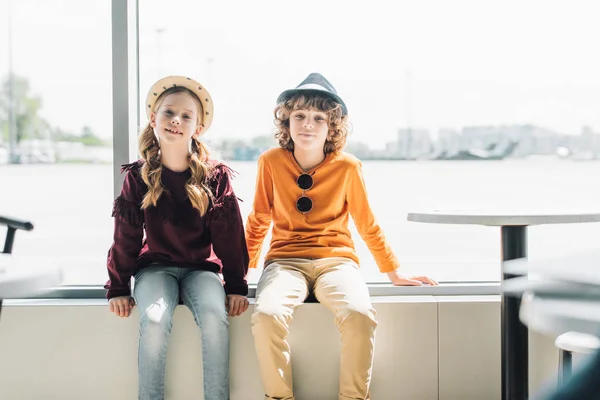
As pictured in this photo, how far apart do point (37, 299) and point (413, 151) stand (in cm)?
153

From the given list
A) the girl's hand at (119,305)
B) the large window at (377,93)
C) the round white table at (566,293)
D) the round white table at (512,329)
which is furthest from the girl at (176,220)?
the round white table at (566,293)

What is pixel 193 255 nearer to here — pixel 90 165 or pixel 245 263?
pixel 245 263

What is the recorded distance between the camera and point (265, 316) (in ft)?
6.14

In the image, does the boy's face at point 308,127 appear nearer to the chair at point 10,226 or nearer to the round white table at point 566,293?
the chair at point 10,226

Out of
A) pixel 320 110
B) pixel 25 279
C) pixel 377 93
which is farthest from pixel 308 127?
pixel 25 279

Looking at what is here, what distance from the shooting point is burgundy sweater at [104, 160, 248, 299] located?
204cm

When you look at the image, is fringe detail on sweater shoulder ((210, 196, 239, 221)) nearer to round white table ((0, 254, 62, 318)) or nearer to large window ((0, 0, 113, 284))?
large window ((0, 0, 113, 284))

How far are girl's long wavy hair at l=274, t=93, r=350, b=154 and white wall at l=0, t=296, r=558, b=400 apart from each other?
605 millimetres

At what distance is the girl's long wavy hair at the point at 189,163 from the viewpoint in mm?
2027

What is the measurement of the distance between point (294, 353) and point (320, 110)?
2.81 feet

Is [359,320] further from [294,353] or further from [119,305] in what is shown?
[119,305]

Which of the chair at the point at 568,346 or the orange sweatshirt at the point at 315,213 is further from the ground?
the orange sweatshirt at the point at 315,213

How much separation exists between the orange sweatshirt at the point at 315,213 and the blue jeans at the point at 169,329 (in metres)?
0.32

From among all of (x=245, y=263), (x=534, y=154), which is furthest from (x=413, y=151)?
(x=245, y=263)
